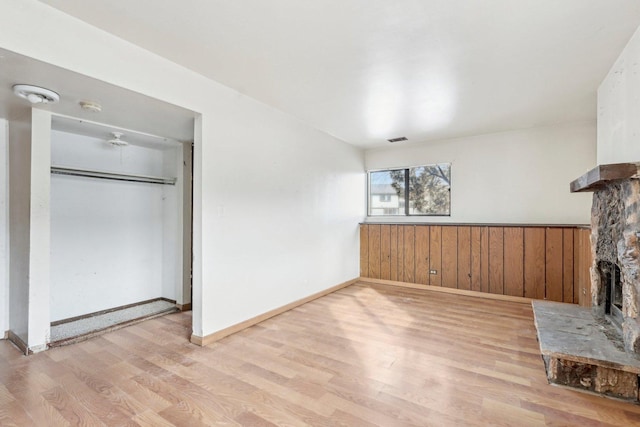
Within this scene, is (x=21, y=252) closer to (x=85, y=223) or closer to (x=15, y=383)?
(x=85, y=223)

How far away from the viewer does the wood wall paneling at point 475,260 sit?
4402 mm

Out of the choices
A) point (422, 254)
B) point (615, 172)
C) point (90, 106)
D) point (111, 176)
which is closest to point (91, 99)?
point (90, 106)

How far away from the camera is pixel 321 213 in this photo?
14.7 feet

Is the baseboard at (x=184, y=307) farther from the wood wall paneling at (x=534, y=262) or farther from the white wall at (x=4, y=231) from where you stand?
the wood wall paneling at (x=534, y=262)

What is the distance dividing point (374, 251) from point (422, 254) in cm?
84

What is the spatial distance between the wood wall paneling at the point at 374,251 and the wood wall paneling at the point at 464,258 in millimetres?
1320

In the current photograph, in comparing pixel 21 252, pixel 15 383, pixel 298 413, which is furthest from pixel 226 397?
pixel 21 252

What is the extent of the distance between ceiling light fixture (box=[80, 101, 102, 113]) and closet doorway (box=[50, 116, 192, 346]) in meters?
0.50

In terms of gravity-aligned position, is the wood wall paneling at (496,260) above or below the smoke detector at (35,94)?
below

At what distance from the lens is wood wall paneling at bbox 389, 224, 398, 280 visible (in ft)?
16.7

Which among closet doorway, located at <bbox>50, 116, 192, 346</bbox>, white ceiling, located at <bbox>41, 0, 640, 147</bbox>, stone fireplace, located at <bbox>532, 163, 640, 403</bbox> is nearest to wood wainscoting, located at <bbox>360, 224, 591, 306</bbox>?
stone fireplace, located at <bbox>532, 163, 640, 403</bbox>

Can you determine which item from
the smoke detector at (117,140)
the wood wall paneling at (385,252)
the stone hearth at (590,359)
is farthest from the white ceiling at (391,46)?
the wood wall paneling at (385,252)

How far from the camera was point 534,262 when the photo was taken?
4039 mm

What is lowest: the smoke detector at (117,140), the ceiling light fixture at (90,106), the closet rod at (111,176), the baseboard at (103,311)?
the baseboard at (103,311)
